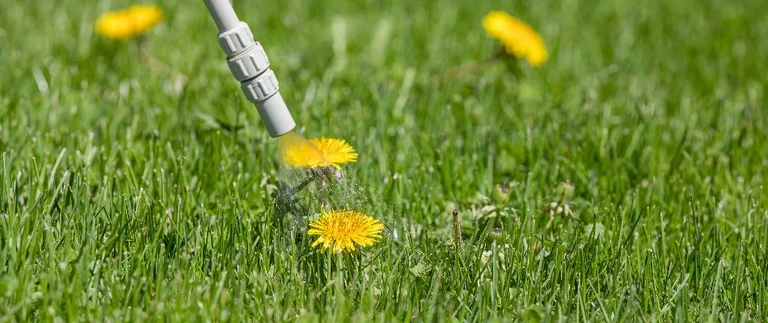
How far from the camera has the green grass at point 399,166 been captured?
1.96 m

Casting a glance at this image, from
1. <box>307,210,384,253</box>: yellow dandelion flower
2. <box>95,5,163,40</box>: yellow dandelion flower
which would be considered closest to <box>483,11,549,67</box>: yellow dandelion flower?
<box>95,5,163,40</box>: yellow dandelion flower

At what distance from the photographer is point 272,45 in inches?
159

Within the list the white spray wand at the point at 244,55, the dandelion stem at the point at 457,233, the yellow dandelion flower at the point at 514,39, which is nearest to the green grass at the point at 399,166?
the dandelion stem at the point at 457,233

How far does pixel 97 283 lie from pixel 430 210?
0.93 metres

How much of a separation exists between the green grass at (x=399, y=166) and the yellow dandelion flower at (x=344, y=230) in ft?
0.19

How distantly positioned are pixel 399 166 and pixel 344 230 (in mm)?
853

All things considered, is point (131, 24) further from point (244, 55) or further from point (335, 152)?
point (244, 55)

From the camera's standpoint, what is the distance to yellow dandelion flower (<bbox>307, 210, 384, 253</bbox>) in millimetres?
1954

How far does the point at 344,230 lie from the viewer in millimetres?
1963

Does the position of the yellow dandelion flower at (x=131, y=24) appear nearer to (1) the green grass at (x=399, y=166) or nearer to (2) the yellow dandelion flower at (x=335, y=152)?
(1) the green grass at (x=399, y=166)

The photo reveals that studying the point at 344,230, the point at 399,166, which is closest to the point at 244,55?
the point at 344,230

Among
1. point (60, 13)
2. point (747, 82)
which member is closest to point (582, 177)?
point (747, 82)

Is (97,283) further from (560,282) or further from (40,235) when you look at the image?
(560,282)

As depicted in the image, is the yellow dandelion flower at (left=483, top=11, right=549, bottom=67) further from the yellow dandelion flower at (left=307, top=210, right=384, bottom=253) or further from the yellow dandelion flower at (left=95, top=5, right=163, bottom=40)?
the yellow dandelion flower at (left=307, top=210, right=384, bottom=253)
